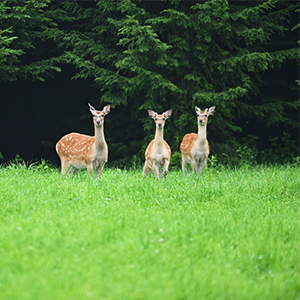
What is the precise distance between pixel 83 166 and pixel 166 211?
330 cm

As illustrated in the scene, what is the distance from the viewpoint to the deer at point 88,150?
834cm

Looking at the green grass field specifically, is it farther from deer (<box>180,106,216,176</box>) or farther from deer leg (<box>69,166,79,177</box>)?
deer (<box>180,106,216,176</box>)

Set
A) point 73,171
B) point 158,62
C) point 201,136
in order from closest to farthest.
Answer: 1. point 73,171
2. point 201,136
3. point 158,62

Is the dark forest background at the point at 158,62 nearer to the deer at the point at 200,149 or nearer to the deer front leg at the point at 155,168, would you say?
the deer at the point at 200,149

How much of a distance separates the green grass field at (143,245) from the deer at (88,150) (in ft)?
5.27

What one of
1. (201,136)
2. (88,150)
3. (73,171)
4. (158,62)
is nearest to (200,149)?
(201,136)

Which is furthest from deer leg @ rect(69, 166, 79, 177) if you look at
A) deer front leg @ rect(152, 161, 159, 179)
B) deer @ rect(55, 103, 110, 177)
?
deer front leg @ rect(152, 161, 159, 179)

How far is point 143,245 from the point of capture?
4.37 m

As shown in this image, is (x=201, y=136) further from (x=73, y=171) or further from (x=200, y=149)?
(x=73, y=171)

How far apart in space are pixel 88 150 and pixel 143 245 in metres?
4.35

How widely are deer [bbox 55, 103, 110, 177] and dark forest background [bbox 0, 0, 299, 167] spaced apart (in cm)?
325

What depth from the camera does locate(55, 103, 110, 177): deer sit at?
834 cm

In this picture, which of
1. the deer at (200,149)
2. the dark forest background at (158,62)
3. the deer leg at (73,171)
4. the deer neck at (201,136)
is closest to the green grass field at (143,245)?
the deer leg at (73,171)

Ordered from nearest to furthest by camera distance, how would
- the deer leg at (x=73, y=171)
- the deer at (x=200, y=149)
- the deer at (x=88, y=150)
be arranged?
the deer at (x=88, y=150)
the deer leg at (x=73, y=171)
the deer at (x=200, y=149)
